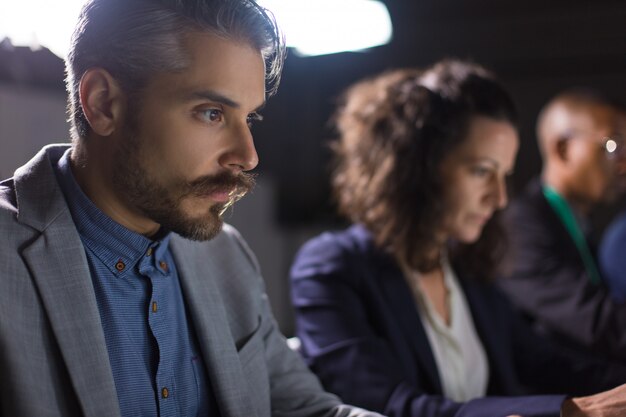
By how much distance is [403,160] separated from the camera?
1.83m

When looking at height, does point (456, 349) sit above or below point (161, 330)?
below

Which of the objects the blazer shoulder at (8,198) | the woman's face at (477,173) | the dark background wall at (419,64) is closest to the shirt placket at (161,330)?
the blazer shoulder at (8,198)

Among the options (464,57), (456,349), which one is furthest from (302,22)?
→ (464,57)

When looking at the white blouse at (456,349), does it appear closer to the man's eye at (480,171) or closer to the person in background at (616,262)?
the man's eye at (480,171)

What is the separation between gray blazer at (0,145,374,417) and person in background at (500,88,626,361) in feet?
3.57

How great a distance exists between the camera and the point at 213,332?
1.24m

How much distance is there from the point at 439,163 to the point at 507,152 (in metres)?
0.16

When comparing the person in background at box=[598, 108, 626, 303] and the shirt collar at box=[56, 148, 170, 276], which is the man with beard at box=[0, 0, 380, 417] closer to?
the shirt collar at box=[56, 148, 170, 276]

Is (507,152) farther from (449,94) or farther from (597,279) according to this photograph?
(597,279)

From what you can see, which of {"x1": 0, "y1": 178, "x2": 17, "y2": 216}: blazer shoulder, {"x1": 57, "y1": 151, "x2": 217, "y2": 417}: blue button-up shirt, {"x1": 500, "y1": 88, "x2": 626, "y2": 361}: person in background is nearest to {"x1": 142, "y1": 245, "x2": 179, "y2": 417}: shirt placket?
{"x1": 57, "y1": 151, "x2": 217, "y2": 417}: blue button-up shirt

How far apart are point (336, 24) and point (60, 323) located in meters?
2.29

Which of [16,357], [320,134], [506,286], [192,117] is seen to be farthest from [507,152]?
[320,134]

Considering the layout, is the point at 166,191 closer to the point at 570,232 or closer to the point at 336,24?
the point at 570,232

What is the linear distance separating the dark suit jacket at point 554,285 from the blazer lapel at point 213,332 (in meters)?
1.11
